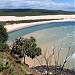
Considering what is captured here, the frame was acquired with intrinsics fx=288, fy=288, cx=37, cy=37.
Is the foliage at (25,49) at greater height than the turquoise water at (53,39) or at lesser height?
greater

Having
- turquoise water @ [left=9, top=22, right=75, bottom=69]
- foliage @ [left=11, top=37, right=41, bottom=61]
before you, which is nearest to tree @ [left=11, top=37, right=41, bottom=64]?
foliage @ [left=11, top=37, right=41, bottom=61]

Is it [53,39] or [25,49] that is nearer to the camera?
[25,49]

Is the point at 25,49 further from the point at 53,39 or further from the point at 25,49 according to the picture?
the point at 53,39

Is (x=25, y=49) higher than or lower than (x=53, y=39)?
higher

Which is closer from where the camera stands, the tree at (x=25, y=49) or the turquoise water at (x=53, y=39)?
the tree at (x=25, y=49)

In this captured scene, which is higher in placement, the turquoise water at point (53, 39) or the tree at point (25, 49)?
the tree at point (25, 49)

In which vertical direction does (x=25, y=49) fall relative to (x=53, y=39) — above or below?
above

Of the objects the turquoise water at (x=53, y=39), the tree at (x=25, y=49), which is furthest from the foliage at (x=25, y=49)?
the turquoise water at (x=53, y=39)

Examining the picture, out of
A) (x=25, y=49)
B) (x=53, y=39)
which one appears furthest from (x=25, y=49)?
(x=53, y=39)

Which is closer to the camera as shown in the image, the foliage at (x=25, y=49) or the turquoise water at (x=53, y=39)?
the foliage at (x=25, y=49)

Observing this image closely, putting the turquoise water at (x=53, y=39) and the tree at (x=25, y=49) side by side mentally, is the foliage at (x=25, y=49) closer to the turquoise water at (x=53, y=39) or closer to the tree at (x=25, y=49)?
the tree at (x=25, y=49)

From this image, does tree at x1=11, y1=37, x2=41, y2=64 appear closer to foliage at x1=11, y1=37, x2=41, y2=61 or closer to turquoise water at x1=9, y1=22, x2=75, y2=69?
foliage at x1=11, y1=37, x2=41, y2=61
